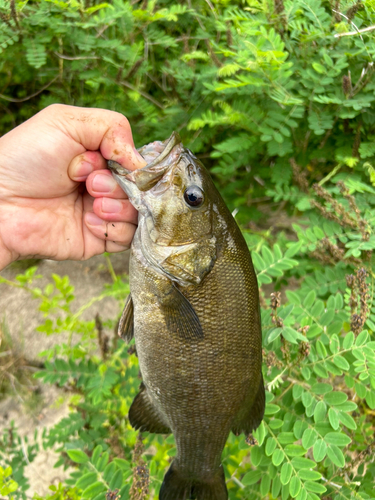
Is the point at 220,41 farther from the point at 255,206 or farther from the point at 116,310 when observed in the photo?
the point at 116,310

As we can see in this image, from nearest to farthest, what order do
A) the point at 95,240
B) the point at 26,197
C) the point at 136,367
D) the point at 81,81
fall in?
the point at 26,197 < the point at 95,240 < the point at 136,367 < the point at 81,81

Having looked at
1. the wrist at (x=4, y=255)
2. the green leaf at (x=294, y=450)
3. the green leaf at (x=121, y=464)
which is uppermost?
the wrist at (x=4, y=255)

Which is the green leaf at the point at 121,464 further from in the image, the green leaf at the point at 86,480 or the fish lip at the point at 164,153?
the fish lip at the point at 164,153

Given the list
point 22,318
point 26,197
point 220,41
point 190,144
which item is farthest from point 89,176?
point 22,318

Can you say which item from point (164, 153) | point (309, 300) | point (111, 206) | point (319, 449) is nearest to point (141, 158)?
point (164, 153)

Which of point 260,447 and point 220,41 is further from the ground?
point 220,41

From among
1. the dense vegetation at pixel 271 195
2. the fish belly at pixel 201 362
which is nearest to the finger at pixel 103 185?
the fish belly at pixel 201 362

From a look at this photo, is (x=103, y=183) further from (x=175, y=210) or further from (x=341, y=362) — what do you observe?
(x=341, y=362)
